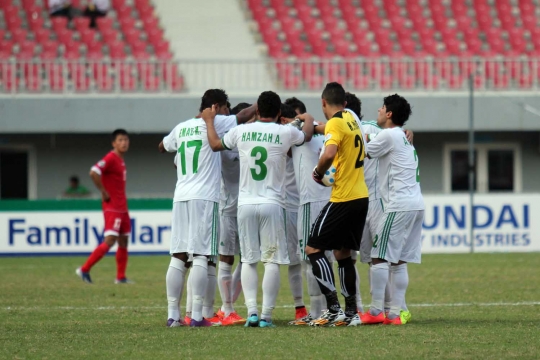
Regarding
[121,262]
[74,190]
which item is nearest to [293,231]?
[121,262]

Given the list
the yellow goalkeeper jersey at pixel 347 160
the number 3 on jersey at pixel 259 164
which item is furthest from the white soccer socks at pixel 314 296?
the number 3 on jersey at pixel 259 164

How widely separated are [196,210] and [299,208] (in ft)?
3.53

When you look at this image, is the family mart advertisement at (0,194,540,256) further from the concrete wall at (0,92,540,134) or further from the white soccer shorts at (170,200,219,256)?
the white soccer shorts at (170,200,219,256)

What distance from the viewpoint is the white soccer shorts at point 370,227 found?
10.3 m

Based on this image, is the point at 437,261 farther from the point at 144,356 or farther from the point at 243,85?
the point at 144,356

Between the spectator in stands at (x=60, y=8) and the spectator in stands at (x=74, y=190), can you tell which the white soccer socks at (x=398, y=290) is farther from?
the spectator in stands at (x=60, y=8)

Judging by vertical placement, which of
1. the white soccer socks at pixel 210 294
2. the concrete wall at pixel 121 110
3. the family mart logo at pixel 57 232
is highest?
the concrete wall at pixel 121 110

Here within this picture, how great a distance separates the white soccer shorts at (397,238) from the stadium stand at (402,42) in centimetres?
1648

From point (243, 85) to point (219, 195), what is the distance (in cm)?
1681

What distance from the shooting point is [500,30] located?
30.2 m

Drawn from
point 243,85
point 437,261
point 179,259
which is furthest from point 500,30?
point 179,259

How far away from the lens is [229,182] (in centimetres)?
1074

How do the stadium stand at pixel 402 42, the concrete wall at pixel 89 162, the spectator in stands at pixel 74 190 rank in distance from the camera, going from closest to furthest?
the spectator in stands at pixel 74 190 → the stadium stand at pixel 402 42 → the concrete wall at pixel 89 162

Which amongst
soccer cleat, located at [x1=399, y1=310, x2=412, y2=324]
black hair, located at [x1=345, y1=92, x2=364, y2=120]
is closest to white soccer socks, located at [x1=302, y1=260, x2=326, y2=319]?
soccer cleat, located at [x1=399, y1=310, x2=412, y2=324]
